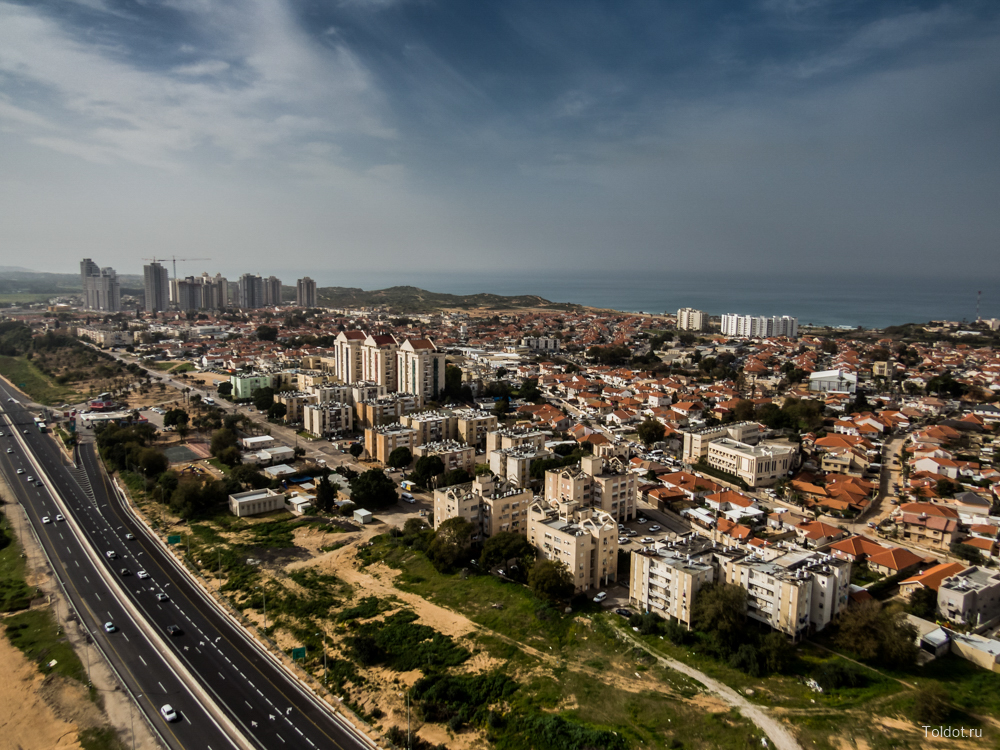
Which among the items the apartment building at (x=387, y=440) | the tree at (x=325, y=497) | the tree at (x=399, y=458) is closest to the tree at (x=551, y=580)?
the tree at (x=325, y=497)

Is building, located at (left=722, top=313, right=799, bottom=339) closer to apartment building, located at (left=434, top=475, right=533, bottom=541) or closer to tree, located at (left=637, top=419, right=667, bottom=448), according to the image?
tree, located at (left=637, top=419, right=667, bottom=448)

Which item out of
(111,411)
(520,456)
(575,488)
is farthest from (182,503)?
(111,411)

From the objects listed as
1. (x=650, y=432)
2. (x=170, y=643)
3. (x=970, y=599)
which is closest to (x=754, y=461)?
(x=650, y=432)

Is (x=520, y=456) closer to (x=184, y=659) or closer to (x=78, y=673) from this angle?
(x=184, y=659)

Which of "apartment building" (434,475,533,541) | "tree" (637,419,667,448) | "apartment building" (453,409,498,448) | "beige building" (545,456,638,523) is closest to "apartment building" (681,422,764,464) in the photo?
"tree" (637,419,667,448)

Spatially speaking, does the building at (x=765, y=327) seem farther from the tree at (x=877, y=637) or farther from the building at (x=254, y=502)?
the tree at (x=877, y=637)
